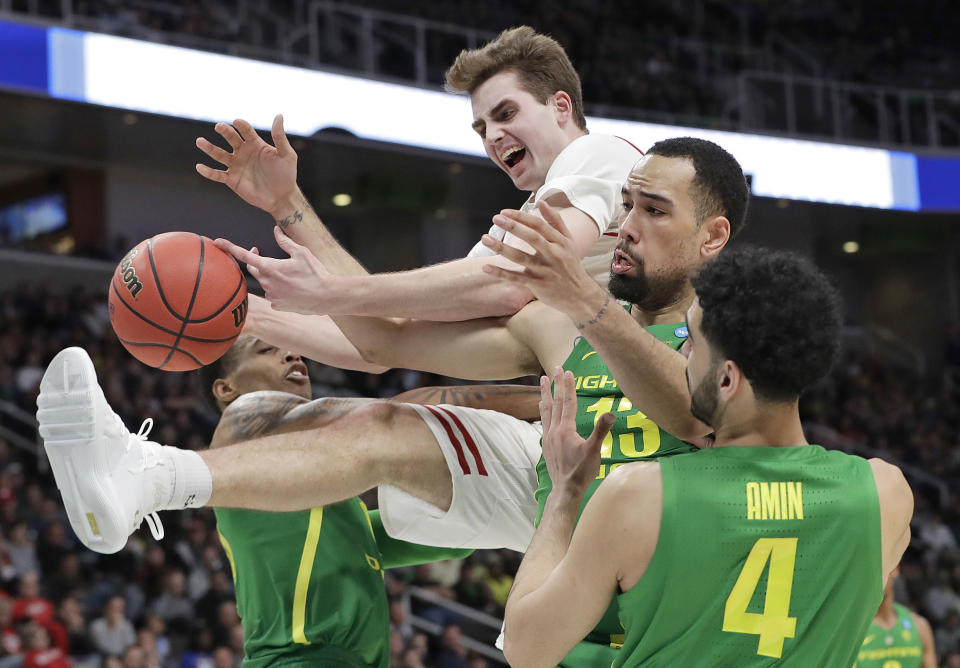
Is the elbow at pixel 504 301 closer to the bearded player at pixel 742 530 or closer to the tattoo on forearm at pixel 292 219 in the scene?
the tattoo on forearm at pixel 292 219

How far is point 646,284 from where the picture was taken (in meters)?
3.42

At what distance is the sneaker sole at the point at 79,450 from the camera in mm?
3283

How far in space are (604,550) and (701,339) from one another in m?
0.53

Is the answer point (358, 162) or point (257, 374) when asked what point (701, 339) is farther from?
point (358, 162)

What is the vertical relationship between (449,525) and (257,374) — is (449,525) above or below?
below

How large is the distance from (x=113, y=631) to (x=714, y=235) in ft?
23.1

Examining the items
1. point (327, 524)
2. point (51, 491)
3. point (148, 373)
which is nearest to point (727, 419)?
point (327, 524)

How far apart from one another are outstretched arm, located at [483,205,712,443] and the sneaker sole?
126 cm

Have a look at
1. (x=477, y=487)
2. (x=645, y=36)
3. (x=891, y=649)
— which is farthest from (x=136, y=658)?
(x=645, y=36)

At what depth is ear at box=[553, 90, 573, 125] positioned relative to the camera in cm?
459

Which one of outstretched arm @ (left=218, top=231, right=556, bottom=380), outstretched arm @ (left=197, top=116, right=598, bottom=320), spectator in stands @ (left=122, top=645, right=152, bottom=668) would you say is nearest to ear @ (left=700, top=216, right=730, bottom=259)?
outstretched arm @ (left=197, top=116, right=598, bottom=320)

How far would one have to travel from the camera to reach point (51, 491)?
11.1 m

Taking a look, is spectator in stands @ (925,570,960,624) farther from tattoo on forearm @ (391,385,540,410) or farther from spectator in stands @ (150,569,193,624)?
tattoo on forearm @ (391,385,540,410)

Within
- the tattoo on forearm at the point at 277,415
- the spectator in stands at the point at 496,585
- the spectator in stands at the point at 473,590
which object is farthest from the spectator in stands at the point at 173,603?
the tattoo on forearm at the point at 277,415
